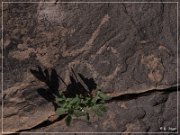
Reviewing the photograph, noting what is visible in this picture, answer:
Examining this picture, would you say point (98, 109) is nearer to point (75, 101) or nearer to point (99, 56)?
point (75, 101)

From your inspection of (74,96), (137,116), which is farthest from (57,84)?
(137,116)

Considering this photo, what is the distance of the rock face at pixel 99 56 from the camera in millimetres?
2227

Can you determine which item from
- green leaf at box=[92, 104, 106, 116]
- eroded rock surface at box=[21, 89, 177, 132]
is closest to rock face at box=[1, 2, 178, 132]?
eroded rock surface at box=[21, 89, 177, 132]

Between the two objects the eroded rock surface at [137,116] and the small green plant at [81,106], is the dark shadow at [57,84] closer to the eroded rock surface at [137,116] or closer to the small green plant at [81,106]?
the small green plant at [81,106]

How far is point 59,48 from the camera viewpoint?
7.47 ft

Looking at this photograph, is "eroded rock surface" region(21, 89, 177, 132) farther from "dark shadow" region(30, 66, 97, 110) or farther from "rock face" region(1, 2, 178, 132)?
"dark shadow" region(30, 66, 97, 110)

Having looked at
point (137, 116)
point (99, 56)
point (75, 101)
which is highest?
point (99, 56)

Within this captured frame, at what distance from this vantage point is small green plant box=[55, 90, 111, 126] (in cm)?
224

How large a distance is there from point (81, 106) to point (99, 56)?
0.32 m

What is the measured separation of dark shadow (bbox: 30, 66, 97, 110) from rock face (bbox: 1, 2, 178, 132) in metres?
0.03

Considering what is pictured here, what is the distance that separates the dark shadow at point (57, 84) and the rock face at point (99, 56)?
0.03 meters

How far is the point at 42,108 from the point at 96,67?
1.33ft

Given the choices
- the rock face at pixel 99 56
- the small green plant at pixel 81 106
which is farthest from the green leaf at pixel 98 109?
the rock face at pixel 99 56

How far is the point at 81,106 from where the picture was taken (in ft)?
7.53
